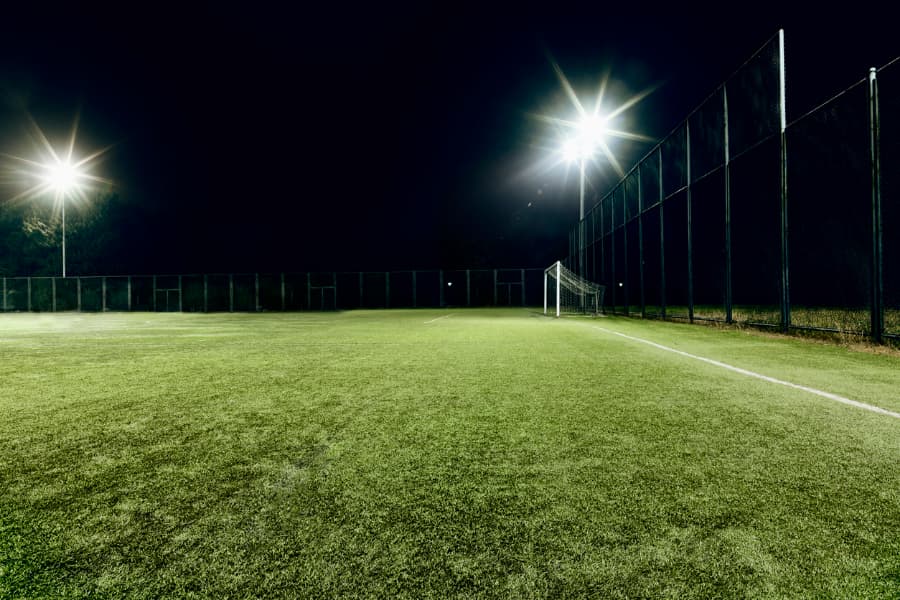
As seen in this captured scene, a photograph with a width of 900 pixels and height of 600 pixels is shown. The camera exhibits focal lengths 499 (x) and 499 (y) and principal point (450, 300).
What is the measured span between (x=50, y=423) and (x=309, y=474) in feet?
6.53

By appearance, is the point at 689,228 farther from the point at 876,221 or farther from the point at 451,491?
the point at 451,491

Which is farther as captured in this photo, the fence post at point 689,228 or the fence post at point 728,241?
the fence post at point 689,228

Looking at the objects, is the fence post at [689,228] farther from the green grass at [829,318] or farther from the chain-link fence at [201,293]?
the chain-link fence at [201,293]

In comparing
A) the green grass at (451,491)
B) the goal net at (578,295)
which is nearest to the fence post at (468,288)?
the goal net at (578,295)

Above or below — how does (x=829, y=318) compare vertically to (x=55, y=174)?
below

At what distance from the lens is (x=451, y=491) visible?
1.85 metres

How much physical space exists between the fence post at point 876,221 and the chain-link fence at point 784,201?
1 cm

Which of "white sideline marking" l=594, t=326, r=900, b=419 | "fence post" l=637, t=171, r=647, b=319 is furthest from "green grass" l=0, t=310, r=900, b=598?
"fence post" l=637, t=171, r=647, b=319

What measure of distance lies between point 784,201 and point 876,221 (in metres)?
2.09

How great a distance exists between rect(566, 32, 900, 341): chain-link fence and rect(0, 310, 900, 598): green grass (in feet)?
14.9

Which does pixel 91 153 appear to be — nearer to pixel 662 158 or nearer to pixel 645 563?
pixel 662 158

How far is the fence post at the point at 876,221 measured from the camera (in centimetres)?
660

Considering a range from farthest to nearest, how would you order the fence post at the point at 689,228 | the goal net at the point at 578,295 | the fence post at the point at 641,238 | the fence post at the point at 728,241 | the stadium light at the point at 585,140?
the goal net at the point at 578,295
the stadium light at the point at 585,140
the fence post at the point at 641,238
the fence post at the point at 689,228
the fence post at the point at 728,241

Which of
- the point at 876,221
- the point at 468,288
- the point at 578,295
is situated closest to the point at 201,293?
the point at 468,288
